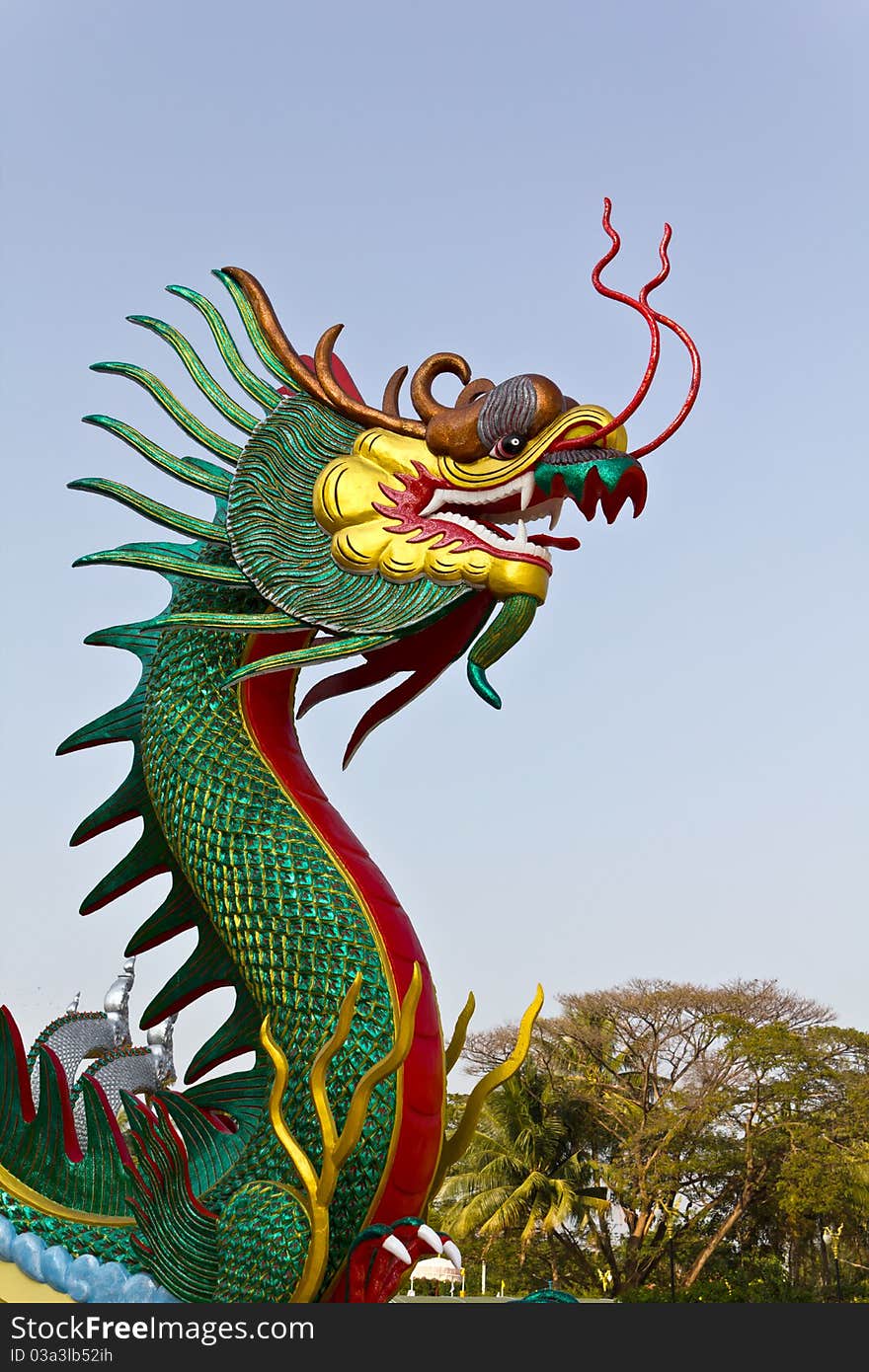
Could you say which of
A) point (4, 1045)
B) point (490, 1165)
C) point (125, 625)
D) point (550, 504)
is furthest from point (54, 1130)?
point (490, 1165)

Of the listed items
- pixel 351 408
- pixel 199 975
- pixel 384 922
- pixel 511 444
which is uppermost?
pixel 351 408

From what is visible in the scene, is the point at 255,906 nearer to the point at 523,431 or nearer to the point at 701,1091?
the point at 523,431

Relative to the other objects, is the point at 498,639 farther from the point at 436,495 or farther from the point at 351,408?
the point at 351,408

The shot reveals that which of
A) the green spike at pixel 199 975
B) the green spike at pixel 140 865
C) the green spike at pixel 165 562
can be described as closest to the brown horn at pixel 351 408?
the green spike at pixel 165 562

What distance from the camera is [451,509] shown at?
13.4 feet

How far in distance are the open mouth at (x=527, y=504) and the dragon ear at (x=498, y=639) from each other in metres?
0.14

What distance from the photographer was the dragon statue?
3607mm

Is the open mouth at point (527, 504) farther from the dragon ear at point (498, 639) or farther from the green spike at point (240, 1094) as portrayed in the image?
the green spike at point (240, 1094)

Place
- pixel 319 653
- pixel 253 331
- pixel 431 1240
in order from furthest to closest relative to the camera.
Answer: pixel 253 331, pixel 319 653, pixel 431 1240

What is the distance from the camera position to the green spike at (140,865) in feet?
14.4

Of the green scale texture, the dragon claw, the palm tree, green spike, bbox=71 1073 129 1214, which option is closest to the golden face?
the green scale texture

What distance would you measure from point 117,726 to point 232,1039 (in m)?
1.09

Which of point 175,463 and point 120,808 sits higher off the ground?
point 175,463

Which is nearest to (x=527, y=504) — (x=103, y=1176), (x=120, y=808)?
(x=120, y=808)
